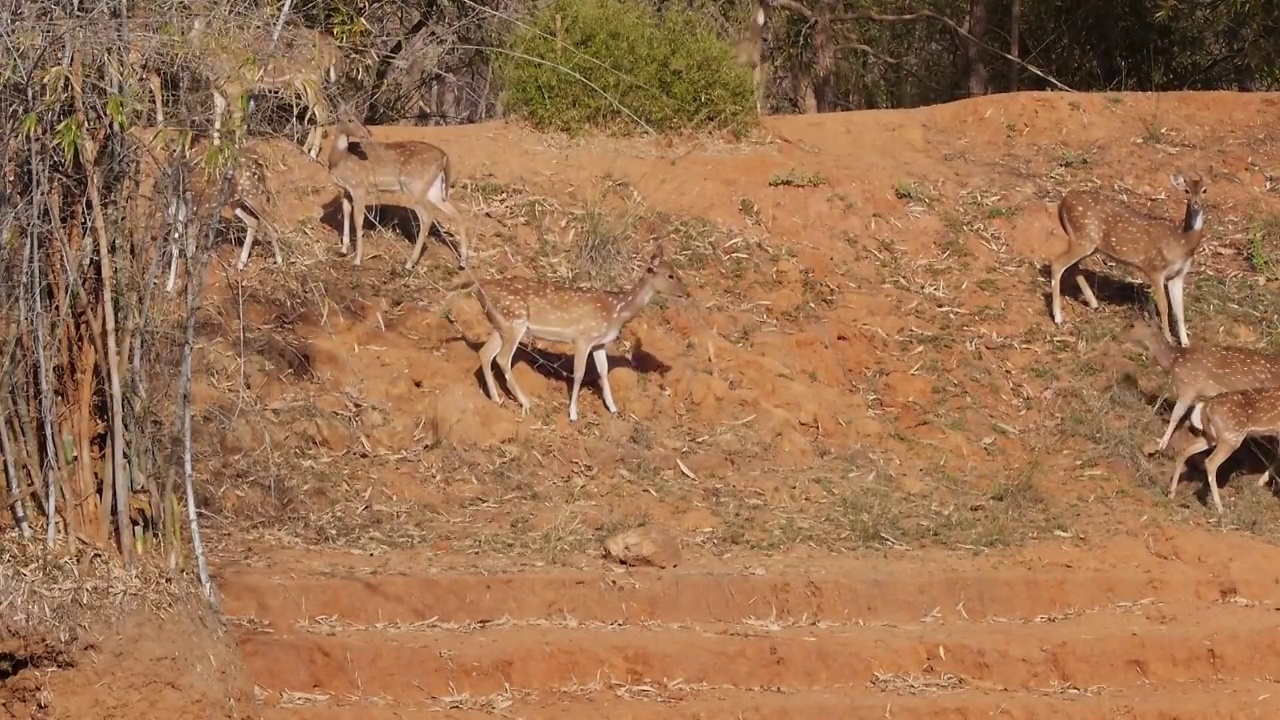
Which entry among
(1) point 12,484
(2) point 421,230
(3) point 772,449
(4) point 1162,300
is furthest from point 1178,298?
(1) point 12,484

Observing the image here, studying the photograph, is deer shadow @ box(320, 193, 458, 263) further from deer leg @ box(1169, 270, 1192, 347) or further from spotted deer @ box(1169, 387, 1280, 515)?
spotted deer @ box(1169, 387, 1280, 515)

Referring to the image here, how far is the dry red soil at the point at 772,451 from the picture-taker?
38.3ft

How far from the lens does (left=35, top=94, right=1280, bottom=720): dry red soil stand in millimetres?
11672

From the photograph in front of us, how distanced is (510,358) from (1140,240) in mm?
5835

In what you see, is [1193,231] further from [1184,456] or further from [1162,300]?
[1184,456]

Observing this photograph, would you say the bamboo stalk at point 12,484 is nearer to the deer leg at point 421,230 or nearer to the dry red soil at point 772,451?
the dry red soil at point 772,451

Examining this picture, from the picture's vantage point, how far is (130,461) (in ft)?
34.1

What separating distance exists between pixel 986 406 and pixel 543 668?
6.04 meters

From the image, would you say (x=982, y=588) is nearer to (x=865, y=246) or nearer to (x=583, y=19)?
(x=865, y=246)

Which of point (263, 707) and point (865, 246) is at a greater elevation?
point (865, 246)

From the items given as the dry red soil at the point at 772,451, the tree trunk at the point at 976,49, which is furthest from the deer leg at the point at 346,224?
the tree trunk at the point at 976,49

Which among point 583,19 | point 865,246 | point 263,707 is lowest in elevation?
point 263,707

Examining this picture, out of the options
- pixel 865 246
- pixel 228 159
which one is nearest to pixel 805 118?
pixel 865 246

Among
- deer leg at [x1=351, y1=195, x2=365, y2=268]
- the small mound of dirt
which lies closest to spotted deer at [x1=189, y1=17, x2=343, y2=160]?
the small mound of dirt
